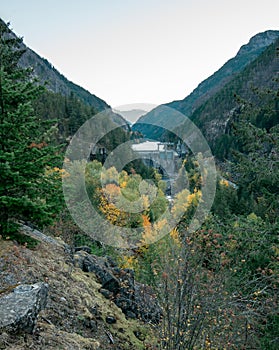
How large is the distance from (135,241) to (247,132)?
49.2ft

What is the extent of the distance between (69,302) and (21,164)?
10.2 feet

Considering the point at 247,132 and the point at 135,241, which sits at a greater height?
the point at 247,132

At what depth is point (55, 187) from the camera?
7.15 metres

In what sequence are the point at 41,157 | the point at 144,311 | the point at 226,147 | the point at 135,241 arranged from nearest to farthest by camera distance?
the point at 41,157 < the point at 144,311 < the point at 135,241 < the point at 226,147

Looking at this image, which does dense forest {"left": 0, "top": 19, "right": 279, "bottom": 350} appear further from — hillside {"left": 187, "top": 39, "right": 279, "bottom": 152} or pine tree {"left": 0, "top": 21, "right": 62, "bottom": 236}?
hillside {"left": 187, "top": 39, "right": 279, "bottom": 152}

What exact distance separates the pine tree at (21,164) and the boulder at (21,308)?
2069 millimetres

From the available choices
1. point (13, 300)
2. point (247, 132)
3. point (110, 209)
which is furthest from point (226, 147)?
point (13, 300)

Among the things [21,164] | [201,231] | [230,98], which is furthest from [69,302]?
[230,98]

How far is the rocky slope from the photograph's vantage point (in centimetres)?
452

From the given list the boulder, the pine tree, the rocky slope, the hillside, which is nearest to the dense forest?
the pine tree

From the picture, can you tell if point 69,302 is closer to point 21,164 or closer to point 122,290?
point 122,290

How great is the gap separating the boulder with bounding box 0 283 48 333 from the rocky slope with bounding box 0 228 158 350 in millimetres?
14

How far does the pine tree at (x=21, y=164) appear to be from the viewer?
20.6 ft

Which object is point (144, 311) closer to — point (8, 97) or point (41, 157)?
point (41, 157)
